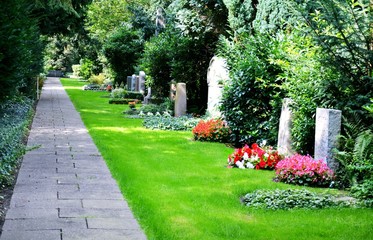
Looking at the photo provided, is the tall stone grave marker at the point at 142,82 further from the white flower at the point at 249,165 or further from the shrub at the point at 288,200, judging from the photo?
the shrub at the point at 288,200

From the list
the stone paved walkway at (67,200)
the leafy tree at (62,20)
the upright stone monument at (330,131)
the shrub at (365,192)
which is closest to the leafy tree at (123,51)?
the leafy tree at (62,20)

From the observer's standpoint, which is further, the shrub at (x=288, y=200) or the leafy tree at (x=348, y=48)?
the leafy tree at (x=348, y=48)

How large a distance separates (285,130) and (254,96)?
189 centimetres

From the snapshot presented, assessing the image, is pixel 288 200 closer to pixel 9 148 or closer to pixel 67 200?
pixel 67 200

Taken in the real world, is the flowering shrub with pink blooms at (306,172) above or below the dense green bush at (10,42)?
below

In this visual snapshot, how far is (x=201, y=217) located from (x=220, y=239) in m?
0.80

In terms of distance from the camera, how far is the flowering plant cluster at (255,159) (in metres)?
9.02

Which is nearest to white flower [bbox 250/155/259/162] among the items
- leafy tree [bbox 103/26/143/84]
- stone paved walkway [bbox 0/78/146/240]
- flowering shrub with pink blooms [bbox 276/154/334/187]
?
flowering shrub with pink blooms [bbox 276/154/334/187]

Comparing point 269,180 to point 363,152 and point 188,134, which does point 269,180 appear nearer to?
point 363,152

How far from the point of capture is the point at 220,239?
17.0 ft

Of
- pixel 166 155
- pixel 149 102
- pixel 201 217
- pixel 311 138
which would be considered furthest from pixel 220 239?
pixel 149 102

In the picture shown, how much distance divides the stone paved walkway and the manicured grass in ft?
0.78

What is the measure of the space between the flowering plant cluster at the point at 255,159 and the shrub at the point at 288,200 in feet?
6.73

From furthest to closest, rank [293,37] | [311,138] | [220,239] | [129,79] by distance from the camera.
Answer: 1. [129,79]
2. [293,37]
3. [311,138]
4. [220,239]
